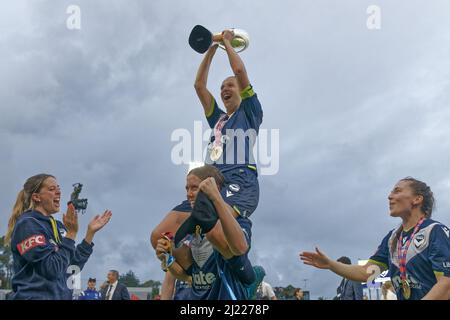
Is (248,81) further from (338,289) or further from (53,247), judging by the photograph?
(338,289)

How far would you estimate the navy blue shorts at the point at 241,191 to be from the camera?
6.03 metres

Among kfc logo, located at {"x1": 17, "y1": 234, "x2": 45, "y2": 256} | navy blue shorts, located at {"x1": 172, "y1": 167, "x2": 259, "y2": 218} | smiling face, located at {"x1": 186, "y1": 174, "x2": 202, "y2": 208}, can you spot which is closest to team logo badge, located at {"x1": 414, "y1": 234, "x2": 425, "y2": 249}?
navy blue shorts, located at {"x1": 172, "y1": 167, "x2": 259, "y2": 218}

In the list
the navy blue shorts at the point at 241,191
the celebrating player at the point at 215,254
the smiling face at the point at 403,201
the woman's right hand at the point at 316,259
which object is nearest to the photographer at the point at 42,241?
the celebrating player at the point at 215,254

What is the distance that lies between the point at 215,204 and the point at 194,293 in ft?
4.19

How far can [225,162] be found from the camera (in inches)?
255

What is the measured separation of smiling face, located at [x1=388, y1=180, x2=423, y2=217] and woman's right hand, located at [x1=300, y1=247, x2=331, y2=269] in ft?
2.70

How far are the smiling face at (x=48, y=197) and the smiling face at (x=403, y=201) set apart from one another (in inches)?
130

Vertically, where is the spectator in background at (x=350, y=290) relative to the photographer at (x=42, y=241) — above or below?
above

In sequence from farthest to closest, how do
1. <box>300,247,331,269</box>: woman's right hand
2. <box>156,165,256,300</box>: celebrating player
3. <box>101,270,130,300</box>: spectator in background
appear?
<box>101,270,130,300</box>: spectator in background → <box>300,247,331,269</box>: woman's right hand → <box>156,165,256,300</box>: celebrating player

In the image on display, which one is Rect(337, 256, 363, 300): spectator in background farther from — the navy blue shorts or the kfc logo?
the kfc logo

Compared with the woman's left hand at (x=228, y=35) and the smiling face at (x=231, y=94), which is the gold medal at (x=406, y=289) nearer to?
the smiling face at (x=231, y=94)

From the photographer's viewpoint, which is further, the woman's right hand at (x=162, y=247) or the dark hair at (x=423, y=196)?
the dark hair at (x=423, y=196)

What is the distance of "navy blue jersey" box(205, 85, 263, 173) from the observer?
6.46 m
